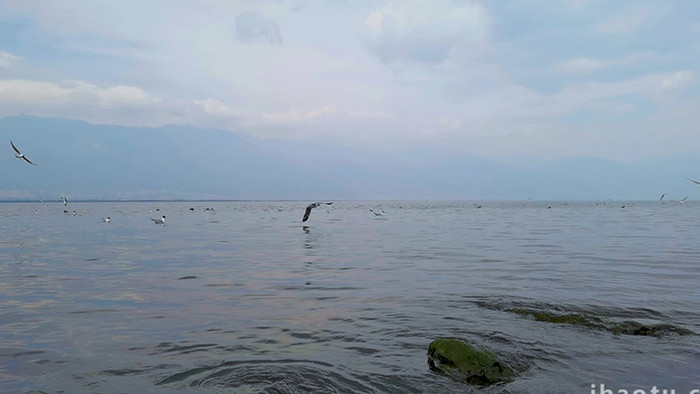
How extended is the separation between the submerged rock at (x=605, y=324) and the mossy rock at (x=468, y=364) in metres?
4.38

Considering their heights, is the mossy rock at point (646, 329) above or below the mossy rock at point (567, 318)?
above

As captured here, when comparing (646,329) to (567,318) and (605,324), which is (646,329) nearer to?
(605,324)

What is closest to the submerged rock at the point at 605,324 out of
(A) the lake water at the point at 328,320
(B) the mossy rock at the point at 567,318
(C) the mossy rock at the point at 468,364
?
(B) the mossy rock at the point at 567,318

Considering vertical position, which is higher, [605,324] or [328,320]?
[605,324]

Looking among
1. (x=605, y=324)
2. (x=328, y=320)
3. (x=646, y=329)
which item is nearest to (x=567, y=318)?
(x=605, y=324)

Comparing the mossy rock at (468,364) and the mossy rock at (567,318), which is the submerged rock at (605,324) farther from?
the mossy rock at (468,364)

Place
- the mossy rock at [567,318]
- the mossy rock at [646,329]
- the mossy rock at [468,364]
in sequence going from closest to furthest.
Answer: the mossy rock at [468,364], the mossy rock at [646,329], the mossy rock at [567,318]

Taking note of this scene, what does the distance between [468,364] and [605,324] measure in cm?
539

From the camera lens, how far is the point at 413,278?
64.4 feet

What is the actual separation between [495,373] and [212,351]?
5.60 m

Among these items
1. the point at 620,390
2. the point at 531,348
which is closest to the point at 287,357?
the point at 531,348

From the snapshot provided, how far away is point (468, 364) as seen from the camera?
880 cm

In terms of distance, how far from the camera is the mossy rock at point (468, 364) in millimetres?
8555

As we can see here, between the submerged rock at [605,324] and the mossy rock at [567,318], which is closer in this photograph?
the submerged rock at [605,324]
